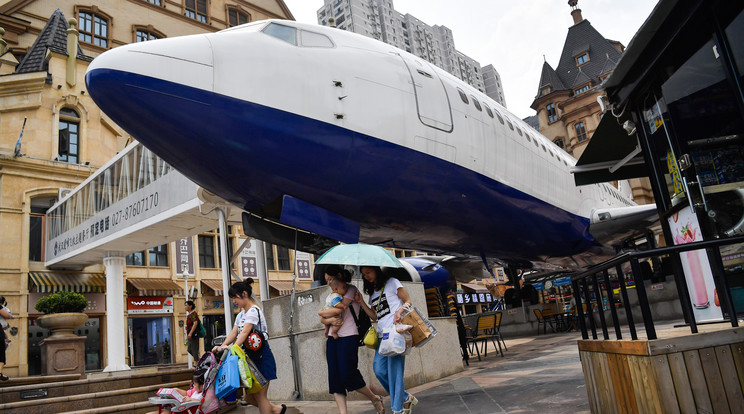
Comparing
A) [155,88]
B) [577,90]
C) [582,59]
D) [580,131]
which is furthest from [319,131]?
[582,59]

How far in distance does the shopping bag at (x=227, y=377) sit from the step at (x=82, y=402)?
401 cm

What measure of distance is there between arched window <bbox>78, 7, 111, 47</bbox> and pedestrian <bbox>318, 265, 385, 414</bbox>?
27971mm

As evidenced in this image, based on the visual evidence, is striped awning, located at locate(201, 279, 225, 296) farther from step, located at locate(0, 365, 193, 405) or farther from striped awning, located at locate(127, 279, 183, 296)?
step, located at locate(0, 365, 193, 405)

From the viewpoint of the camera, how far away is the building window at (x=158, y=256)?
24.3 metres

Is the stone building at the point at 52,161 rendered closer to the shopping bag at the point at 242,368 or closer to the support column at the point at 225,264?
the support column at the point at 225,264

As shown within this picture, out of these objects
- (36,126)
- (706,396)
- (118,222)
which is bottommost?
(706,396)

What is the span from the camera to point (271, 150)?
5.51 meters

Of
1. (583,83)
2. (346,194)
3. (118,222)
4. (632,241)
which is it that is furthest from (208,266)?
(583,83)

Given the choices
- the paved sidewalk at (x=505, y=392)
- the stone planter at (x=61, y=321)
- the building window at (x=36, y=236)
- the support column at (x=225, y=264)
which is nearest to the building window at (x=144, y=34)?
the building window at (x=36, y=236)

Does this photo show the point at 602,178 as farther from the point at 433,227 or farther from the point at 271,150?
the point at 271,150

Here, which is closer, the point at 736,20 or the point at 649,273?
the point at 736,20

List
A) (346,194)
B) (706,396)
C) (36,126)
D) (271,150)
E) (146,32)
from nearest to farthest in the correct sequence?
(706,396) < (271,150) < (346,194) < (36,126) < (146,32)

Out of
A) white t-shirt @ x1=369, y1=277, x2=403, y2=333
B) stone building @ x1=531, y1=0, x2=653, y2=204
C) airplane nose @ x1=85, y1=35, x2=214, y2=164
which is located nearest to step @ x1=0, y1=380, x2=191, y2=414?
airplane nose @ x1=85, y1=35, x2=214, y2=164

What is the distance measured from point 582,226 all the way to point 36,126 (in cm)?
2073
